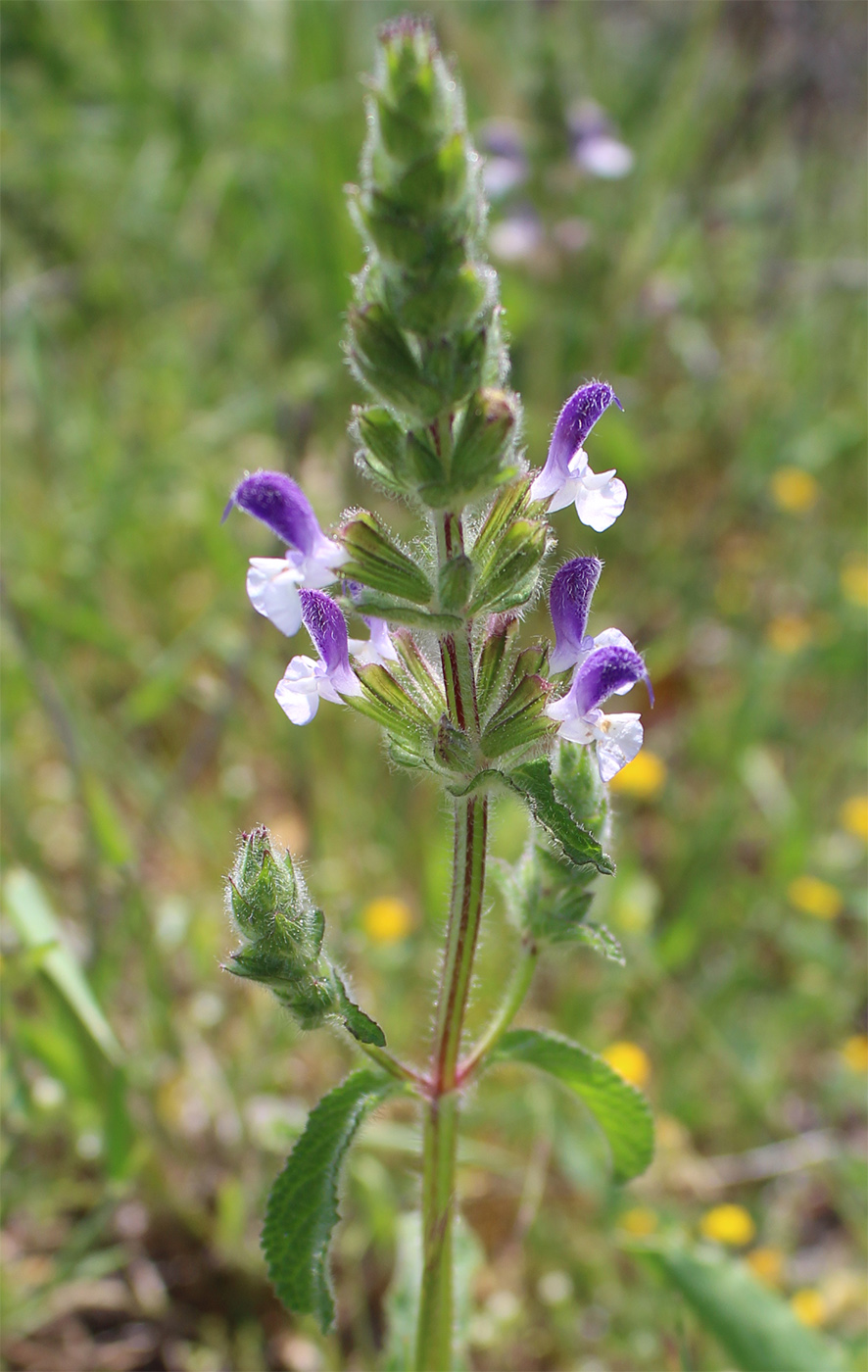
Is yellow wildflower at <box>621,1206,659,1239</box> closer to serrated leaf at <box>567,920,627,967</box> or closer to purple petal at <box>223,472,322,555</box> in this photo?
serrated leaf at <box>567,920,627,967</box>

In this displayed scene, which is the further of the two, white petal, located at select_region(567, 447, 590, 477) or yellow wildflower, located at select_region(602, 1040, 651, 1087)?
yellow wildflower, located at select_region(602, 1040, 651, 1087)

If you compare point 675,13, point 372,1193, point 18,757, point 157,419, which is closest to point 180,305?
point 157,419

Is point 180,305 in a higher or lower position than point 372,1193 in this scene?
higher

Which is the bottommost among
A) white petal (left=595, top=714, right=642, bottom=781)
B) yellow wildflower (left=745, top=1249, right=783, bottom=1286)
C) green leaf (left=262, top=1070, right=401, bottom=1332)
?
yellow wildflower (left=745, top=1249, right=783, bottom=1286)

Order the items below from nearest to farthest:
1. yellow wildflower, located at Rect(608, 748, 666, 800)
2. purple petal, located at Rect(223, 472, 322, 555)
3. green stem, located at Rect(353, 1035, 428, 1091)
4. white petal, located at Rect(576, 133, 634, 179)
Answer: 1. purple petal, located at Rect(223, 472, 322, 555)
2. green stem, located at Rect(353, 1035, 428, 1091)
3. yellow wildflower, located at Rect(608, 748, 666, 800)
4. white petal, located at Rect(576, 133, 634, 179)

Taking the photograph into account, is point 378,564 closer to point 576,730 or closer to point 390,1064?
point 576,730

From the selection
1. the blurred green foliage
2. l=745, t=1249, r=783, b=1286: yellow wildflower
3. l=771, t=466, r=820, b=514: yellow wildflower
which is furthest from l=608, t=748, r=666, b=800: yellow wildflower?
l=771, t=466, r=820, b=514: yellow wildflower

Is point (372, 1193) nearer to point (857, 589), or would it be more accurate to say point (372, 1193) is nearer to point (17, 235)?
point (857, 589)
